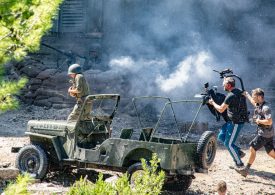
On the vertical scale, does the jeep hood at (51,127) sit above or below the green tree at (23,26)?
below

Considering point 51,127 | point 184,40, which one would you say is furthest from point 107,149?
point 184,40

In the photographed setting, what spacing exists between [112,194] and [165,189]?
3498mm

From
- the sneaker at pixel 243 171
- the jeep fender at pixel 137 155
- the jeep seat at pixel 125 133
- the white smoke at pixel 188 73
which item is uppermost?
the white smoke at pixel 188 73

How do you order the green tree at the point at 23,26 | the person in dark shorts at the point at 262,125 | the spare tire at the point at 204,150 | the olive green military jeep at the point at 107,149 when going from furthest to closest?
the person in dark shorts at the point at 262,125 < the spare tire at the point at 204,150 < the olive green military jeep at the point at 107,149 < the green tree at the point at 23,26

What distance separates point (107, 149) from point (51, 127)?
1295 mm

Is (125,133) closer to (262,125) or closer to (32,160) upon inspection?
(32,160)

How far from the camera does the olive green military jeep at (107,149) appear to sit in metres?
6.14

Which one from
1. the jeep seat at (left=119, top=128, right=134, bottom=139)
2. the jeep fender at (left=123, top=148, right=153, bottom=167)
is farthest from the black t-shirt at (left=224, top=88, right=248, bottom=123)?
the jeep fender at (left=123, top=148, right=153, bottom=167)

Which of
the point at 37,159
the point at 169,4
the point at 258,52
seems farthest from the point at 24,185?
the point at 169,4

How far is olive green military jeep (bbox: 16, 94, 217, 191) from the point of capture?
614 centimetres

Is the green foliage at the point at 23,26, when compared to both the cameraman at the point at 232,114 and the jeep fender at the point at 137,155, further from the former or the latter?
the cameraman at the point at 232,114

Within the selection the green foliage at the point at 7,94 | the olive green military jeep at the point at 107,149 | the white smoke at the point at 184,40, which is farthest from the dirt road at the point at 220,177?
the white smoke at the point at 184,40

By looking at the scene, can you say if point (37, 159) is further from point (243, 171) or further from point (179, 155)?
point (243, 171)

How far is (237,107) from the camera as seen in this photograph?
7750 millimetres
